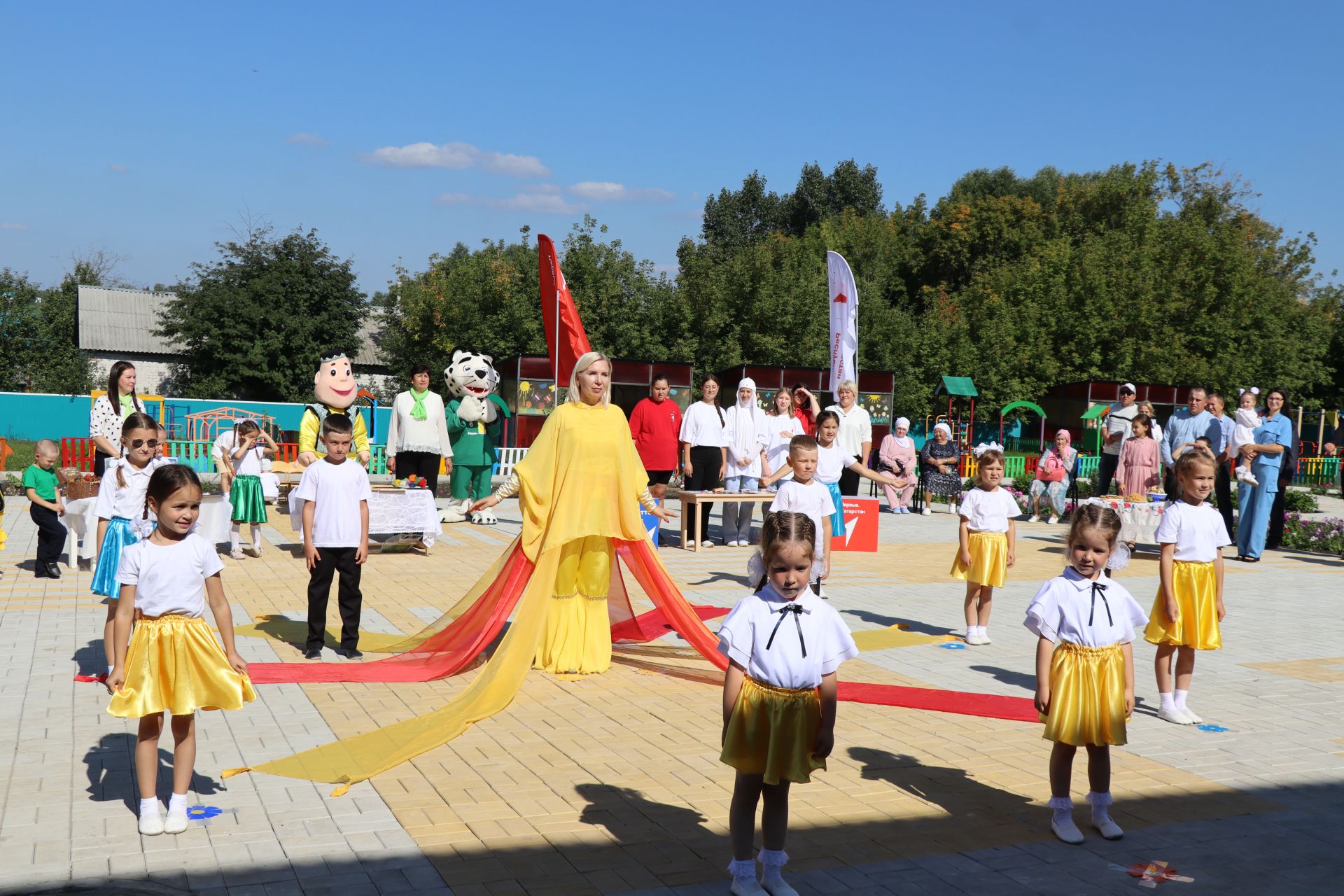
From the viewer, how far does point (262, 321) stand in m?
43.4

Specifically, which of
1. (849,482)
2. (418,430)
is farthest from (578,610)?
(849,482)

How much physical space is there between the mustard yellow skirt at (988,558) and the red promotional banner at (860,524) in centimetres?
535

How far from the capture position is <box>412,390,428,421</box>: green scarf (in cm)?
1415

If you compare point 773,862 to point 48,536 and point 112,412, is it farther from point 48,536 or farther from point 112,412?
point 48,536

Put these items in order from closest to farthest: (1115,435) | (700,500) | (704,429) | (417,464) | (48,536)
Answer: (48,536)
(700,500)
(417,464)
(704,429)
(1115,435)

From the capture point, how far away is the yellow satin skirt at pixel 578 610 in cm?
721

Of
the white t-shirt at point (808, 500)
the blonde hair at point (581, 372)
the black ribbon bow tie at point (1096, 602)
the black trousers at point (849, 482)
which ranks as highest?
the blonde hair at point (581, 372)

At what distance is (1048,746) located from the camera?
5902 mm

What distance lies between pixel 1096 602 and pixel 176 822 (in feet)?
12.4

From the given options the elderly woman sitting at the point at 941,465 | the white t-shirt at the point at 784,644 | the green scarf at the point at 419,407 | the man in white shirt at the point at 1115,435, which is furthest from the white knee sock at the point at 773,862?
the elderly woman sitting at the point at 941,465

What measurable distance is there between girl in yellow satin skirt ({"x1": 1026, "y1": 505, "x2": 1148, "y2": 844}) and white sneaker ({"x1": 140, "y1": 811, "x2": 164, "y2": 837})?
3.46 meters

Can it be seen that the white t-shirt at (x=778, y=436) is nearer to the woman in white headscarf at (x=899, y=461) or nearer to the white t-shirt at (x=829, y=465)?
the white t-shirt at (x=829, y=465)

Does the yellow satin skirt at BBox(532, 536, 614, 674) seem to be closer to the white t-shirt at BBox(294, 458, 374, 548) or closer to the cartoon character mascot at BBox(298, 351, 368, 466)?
the white t-shirt at BBox(294, 458, 374, 548)

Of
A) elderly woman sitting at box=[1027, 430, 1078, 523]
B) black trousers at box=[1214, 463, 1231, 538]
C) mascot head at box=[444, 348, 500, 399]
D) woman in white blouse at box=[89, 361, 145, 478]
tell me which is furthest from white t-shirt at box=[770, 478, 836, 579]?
elderly woman sitting at box=[1027, 430, 1078, 523]
